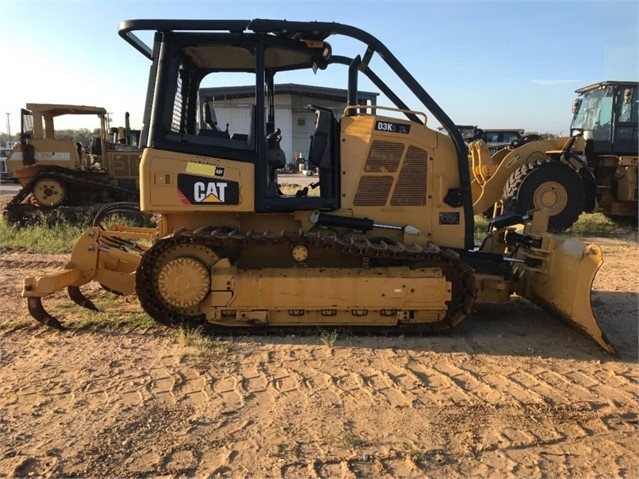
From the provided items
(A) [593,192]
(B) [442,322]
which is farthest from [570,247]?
(A) [593,192]

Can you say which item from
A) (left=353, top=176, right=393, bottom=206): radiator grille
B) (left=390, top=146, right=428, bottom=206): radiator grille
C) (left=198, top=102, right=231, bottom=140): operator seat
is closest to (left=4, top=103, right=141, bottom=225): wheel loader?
(left=198, top=102, right=231, bottom=140): operator seat

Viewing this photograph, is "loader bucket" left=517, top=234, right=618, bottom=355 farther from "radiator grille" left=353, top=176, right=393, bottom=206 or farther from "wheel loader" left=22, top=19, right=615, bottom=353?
"radiator grille" left=353, top=176, right=393, bottom=206

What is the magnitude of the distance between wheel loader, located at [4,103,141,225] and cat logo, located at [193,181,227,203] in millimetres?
9547

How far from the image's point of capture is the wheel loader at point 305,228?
17.0ft

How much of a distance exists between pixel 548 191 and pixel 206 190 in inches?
333

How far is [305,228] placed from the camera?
557cm

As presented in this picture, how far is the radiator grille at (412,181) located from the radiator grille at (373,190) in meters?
0.09

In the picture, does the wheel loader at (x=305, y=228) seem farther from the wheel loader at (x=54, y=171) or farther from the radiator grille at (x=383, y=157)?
the wheel loader at (x=54, y=171)

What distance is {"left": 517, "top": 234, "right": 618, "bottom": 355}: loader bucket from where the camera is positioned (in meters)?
4.88

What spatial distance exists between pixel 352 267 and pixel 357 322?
55cm

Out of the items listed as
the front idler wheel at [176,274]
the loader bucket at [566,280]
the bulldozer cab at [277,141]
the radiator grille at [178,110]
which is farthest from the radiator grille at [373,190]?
the radiator grille at [178,110]

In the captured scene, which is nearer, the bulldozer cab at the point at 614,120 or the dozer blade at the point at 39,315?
the dozer blade at the point at 39,315

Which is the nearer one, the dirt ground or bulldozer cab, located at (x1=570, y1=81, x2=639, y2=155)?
the dirt ground

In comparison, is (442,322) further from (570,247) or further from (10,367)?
(10,367)
